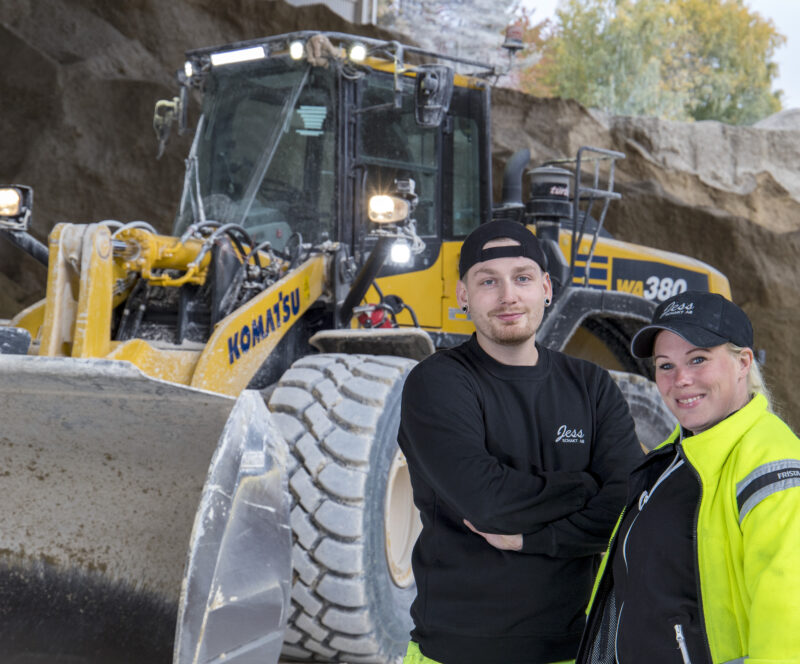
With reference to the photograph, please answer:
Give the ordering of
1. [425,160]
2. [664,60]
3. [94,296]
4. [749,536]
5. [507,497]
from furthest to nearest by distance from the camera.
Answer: [664,60] → [425,160] → [94,296] → [507,497] → [749,536]

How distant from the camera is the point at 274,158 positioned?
4918mm

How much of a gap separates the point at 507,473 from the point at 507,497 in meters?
0.05

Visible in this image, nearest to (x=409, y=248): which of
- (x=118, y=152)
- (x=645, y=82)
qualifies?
(x=118, y=152)

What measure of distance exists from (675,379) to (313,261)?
3.07m

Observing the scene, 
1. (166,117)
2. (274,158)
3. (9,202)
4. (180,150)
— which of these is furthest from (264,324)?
(180,150)

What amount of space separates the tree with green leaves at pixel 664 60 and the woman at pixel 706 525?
20341 millimetres

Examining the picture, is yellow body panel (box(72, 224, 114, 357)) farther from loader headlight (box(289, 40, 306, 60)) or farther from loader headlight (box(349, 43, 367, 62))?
loader headlight (box(349, 43, 367, 62))

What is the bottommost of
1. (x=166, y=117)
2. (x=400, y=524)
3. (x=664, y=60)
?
(x=400, y=524)

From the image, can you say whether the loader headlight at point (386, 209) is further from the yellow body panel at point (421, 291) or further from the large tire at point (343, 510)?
the yellow body panel at point (421, 291)

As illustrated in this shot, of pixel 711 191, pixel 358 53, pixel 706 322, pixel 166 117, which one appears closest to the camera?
pixel 706 322

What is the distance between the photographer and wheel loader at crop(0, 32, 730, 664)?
2.92 meters

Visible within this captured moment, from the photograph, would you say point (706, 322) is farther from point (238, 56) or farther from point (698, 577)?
point (238, 56)

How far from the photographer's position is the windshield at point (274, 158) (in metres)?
4.85

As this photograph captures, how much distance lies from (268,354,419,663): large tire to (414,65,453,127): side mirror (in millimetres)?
1156
